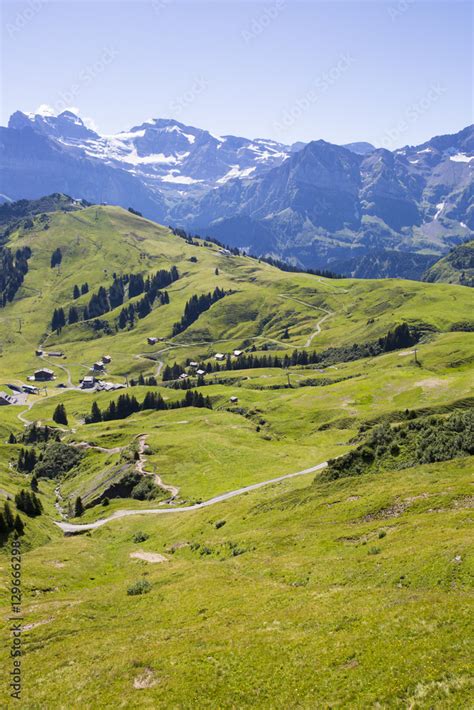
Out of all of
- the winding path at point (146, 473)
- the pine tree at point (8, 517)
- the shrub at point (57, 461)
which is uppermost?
the pine tree at point (8, 517)

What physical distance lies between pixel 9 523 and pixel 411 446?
55.9 meters

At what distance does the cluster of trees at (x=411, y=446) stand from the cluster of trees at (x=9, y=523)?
1702 inches

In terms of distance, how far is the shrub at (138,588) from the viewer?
154ft

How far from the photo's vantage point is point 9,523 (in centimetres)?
6825

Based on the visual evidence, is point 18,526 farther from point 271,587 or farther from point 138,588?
point 271,587

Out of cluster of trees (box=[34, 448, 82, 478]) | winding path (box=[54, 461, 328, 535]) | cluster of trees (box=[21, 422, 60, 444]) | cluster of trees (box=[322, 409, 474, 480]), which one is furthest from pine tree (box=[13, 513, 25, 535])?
cluster of trees (box=[21, 422, 60, 444])

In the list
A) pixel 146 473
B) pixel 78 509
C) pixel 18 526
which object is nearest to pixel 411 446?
pixel 18 526

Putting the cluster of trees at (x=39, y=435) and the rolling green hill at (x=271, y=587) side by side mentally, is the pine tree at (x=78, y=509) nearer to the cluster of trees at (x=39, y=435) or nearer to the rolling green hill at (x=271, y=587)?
the rolling green hill at (x=271, y=587)

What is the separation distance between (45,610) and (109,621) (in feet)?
22.1

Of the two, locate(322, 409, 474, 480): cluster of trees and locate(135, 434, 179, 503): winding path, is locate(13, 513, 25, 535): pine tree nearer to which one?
locate(135, 434, 179, 503): winding path

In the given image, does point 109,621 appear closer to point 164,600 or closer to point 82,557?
point 164,600

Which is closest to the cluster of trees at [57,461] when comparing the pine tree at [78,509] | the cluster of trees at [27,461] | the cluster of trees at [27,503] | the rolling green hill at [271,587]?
the cluster of trees at [27,461]

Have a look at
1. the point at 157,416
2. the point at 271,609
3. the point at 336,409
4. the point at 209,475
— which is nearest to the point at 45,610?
the point at 271,609

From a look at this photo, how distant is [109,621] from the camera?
3925cm
